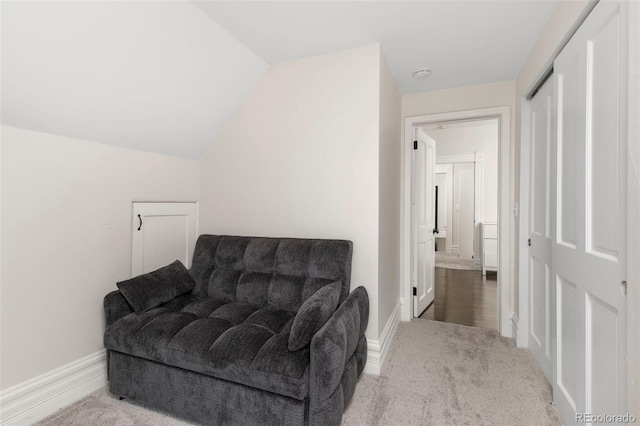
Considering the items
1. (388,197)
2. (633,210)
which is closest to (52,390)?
(388,197)

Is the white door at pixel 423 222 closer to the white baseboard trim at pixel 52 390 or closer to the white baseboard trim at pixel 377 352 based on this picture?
the white baseboard trim at pixel 377 352

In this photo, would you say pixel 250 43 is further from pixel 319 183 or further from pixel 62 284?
pixel 62 284

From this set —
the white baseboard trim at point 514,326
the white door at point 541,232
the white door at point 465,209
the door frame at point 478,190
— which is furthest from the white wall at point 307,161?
the white door at point 465,209

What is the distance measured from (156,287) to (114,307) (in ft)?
0.82

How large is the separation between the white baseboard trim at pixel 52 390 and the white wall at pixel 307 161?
1.31 meters

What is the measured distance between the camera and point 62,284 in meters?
1.80

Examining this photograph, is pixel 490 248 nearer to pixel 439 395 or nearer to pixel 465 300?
pixel 465 300

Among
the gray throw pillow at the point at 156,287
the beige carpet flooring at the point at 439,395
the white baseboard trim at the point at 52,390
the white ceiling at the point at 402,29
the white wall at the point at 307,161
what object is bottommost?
the beige carpet flooring at the point at 439,395

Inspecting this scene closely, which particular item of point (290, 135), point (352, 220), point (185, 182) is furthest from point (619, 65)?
point (185, 182)

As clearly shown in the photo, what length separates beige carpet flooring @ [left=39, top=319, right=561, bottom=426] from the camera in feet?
5.38

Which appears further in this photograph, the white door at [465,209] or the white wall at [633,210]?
the white door at [465,209]

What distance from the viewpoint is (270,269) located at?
7.07ft

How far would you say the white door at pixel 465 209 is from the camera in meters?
Result: 6.53

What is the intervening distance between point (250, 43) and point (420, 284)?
9.62ft
